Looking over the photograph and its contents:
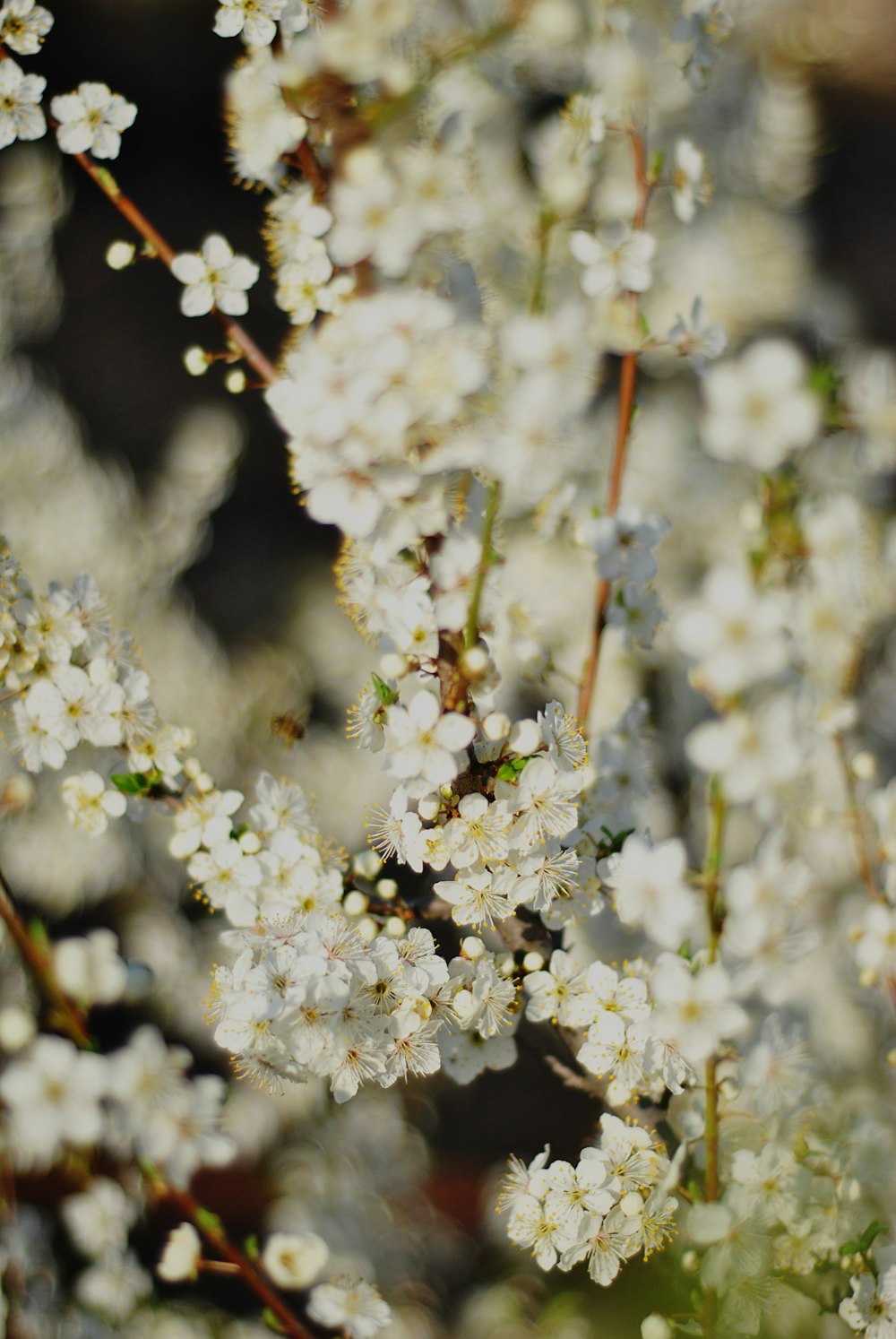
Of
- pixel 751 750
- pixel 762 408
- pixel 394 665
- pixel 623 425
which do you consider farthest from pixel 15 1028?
pixel 623 425

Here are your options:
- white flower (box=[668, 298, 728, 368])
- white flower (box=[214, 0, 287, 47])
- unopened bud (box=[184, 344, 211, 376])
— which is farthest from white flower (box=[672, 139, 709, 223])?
unopened bud (box=[184, 344, 211, 376])

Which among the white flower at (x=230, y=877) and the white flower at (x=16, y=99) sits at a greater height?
the white flower at (x=16, y=99)

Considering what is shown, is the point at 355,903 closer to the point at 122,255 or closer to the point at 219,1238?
the point at 219,1238

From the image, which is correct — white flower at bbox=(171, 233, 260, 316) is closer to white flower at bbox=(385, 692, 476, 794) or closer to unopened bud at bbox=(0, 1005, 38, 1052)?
white flower at bbox=(385, 692, 476, 794)

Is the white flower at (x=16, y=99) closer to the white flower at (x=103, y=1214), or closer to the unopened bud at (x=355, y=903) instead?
the unopened bud at (x=355, y=903)

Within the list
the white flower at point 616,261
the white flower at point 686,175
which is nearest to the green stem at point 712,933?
the white flower at point 616,261
